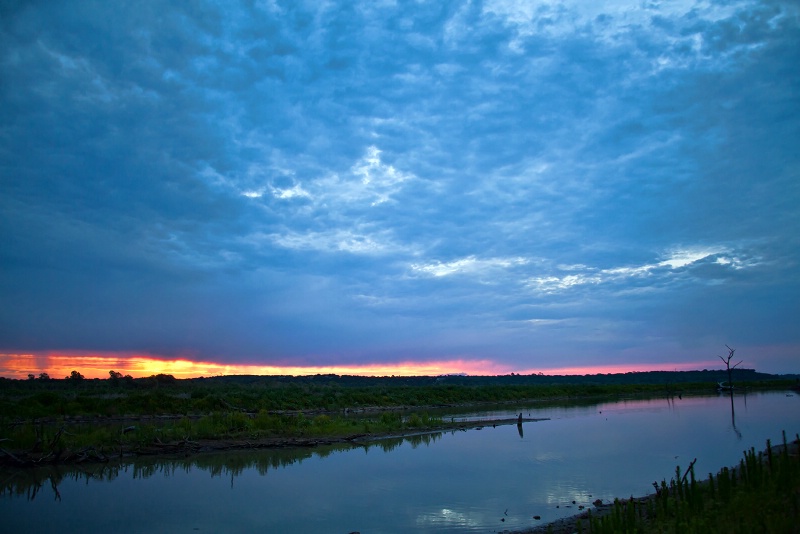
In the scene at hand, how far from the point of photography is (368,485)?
17828mm

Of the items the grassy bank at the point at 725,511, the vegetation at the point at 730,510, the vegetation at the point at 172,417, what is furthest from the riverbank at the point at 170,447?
the vegetation at the point at 730,510

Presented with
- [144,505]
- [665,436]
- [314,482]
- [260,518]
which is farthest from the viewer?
[665,436]

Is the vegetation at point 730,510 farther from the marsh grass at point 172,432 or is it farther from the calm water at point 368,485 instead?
the marsh grass at point 172,432

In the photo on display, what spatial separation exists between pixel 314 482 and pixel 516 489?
691 centimetres

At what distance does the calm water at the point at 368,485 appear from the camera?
13273 millimetres

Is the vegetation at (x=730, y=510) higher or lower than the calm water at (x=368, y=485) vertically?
higher

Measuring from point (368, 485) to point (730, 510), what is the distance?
1102 cm

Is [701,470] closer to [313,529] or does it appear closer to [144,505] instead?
[313,529]

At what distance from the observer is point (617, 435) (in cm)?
3056

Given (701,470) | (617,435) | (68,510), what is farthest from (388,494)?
(617,435)

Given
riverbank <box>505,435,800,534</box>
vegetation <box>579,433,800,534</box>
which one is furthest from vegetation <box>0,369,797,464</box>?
vegetation <box>579,433,800,534</box>

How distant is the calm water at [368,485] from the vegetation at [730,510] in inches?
122

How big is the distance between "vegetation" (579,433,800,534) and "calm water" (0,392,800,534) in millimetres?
3089

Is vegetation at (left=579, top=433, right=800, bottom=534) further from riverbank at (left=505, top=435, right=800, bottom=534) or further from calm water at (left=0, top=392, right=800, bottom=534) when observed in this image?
calm water at (left=0, top=392, right=800, bottom=534)
